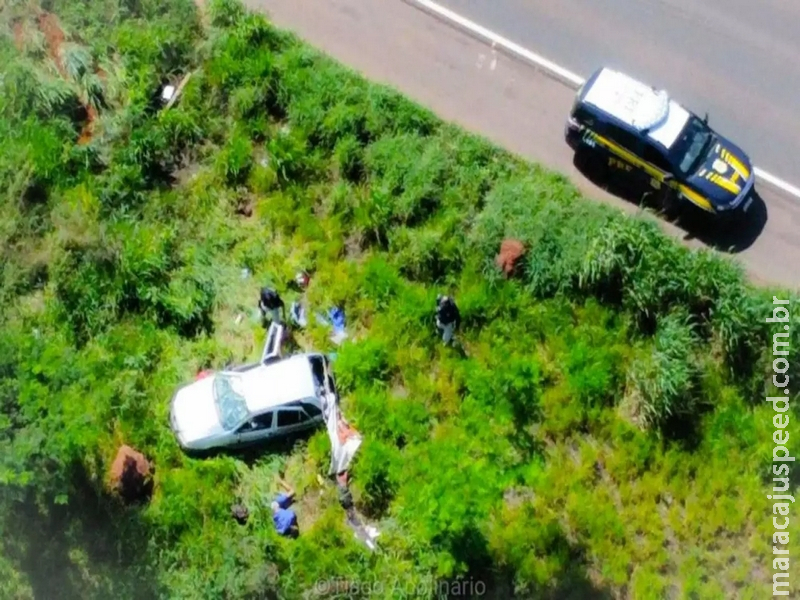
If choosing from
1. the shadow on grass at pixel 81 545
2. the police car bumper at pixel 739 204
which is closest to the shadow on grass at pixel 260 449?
the shadow on grass at pixel 81 545

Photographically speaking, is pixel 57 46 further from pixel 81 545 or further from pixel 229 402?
pixel 81 545

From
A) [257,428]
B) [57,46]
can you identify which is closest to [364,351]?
[257,428]

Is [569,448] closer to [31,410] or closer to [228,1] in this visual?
[31,410]

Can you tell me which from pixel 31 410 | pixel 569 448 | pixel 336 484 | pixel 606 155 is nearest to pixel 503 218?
pixel 606 155

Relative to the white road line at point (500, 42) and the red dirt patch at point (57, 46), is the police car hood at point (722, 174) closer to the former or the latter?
the white road line at point (500, 42)

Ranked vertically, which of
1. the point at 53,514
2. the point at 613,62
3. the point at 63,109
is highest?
the point at 613,62

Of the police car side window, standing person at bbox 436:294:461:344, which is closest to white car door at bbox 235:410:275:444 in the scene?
standing person at bbox 436:294:461:344
